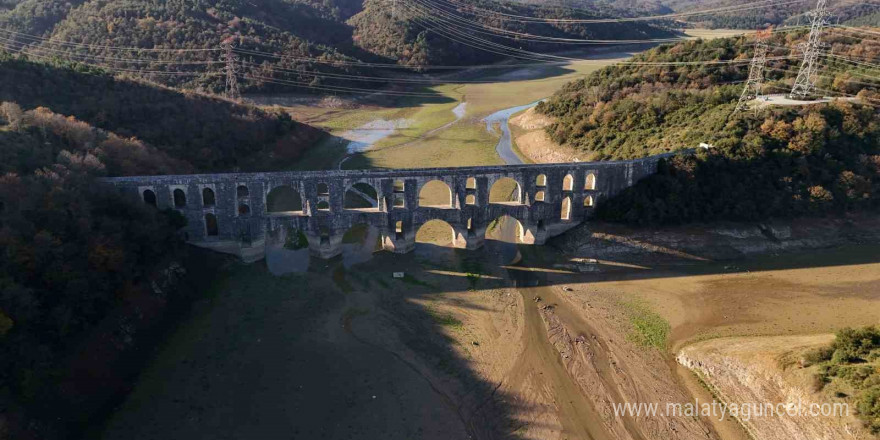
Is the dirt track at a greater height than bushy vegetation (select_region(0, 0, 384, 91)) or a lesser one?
lesser

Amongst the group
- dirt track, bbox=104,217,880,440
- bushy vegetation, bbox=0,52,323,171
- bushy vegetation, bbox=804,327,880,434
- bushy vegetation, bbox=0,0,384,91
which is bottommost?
dirt track, bbox=104,217,880,440

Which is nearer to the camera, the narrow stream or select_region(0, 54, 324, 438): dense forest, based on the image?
select_region(0, 54, 324, 438): dense forest

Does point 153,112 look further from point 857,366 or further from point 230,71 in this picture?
point 857,366

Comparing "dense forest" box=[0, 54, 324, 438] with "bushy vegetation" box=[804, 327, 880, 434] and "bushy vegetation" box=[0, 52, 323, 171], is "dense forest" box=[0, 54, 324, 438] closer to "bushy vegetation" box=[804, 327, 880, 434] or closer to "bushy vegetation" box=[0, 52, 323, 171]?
"bushy vegetation" box=[0, 52, 323, 171]

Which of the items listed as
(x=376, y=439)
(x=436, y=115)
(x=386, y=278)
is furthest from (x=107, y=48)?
(x=376, y=439)

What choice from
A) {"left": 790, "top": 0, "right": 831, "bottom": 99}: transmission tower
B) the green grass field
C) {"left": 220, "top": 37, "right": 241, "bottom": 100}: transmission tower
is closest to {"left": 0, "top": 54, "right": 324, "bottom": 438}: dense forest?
{"left": 220, "top": 37, "right": 241, "bottom": 100}: transmission tower

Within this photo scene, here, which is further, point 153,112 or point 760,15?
point 760,15

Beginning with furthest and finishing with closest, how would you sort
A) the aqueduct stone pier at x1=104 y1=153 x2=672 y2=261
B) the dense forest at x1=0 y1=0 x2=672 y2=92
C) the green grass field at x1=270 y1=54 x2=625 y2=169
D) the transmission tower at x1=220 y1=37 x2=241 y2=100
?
the dense forest at x1=0 y1=0 x2=672 y2=92
the transmission tower at x1=220 y1=37 x2=241 y2=100
the green grass field at x1=270 y1=54 x2=625 y2=169
the aqueduct stone pier at x1=104 y1=153 x2=672 y2=261

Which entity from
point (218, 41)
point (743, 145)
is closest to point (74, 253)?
point (743, 145)

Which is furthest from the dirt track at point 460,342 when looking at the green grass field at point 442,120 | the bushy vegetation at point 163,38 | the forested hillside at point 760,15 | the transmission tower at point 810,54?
the forested hillside at point 760,15
